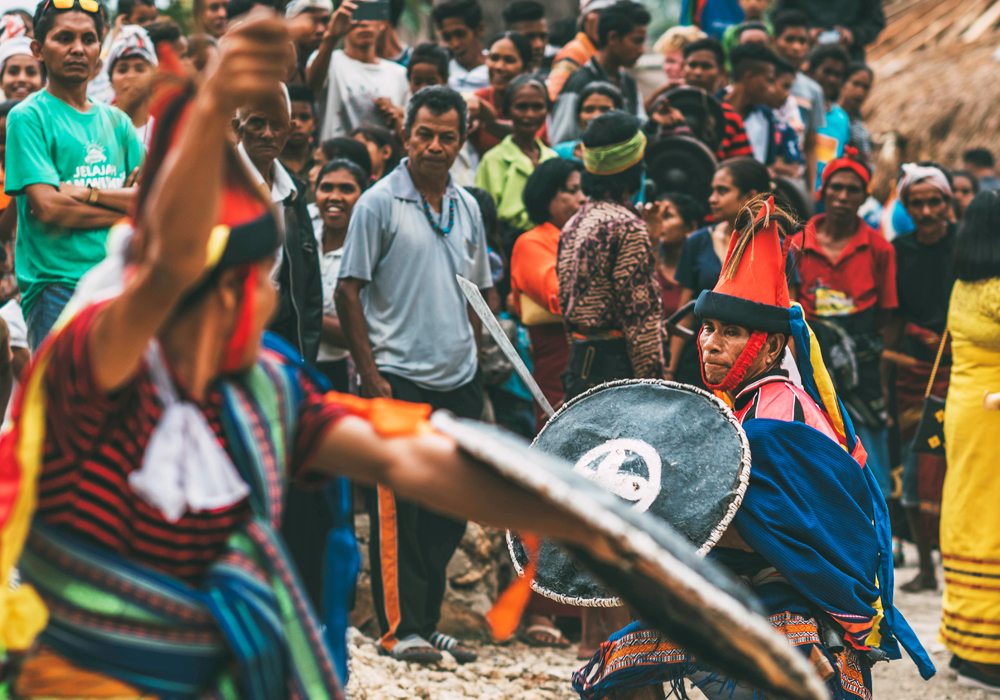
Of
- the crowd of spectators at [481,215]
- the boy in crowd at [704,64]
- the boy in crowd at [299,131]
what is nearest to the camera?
the crowd of spectators at [481,215]

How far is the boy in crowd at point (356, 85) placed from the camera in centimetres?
737

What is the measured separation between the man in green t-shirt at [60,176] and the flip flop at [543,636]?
110 inches

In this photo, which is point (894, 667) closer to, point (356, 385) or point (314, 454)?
point (356, 385)

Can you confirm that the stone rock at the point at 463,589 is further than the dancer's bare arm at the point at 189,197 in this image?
Yes

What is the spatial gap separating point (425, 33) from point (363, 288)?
11.5 meters

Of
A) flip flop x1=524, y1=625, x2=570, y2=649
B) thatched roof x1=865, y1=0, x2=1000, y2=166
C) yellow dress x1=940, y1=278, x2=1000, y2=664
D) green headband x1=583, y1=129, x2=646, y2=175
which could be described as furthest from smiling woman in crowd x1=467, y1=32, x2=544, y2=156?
thatched roof x1=865, y1=0, x2=1000, y2=166

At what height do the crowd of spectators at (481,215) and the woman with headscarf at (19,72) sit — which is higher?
the woman with headscarf at (19,72)

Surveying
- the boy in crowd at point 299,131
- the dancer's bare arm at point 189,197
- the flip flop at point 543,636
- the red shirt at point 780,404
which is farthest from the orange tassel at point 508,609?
the boy in crowd at point 299,131

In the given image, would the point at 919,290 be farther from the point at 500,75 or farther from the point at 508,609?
the point at 508,609

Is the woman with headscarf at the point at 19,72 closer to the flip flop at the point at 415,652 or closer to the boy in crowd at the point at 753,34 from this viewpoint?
the flip flop at the point at 415,652

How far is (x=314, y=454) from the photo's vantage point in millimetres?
1998

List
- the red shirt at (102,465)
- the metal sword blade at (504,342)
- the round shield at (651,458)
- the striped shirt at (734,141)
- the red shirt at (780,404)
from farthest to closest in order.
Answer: the striped shirt at (734,141), the metal sword blade at (504,342), the red shirt at (780,404), the round shield at (651,458), the red shirt at (102,465)

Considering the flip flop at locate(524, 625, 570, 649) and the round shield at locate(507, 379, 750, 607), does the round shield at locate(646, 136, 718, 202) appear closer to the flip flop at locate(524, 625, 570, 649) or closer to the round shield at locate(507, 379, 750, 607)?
the flip flop at locate(524, 625, 570, 649)

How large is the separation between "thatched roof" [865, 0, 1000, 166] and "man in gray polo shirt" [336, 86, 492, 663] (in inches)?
362
